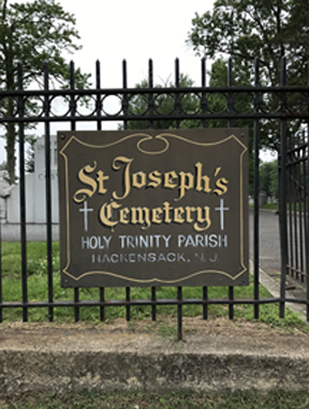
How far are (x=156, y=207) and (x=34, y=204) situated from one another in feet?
22.9

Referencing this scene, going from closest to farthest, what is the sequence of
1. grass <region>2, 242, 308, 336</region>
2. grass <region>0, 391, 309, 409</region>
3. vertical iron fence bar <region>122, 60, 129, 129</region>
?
1. grass <region>0, 391, 309, 409</region>
2. vertical iron fence bar <region>122, 60, 129, 129</region>
3. grass <region>2, 242, 308, 336</region>

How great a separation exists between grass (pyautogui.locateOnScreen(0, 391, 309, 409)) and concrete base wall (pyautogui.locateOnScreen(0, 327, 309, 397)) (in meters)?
0.04

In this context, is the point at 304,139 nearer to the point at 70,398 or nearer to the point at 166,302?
the point at 166,302

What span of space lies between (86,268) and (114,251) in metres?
0.26

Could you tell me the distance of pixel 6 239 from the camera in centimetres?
866

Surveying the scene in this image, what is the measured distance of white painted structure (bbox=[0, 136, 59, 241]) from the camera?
848 centimetres

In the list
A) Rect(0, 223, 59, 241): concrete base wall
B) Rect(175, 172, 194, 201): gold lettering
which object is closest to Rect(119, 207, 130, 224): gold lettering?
Rect(175, 172, 194, 201): gold lettering

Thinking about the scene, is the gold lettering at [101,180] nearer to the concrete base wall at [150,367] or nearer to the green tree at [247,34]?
the concrete base wall at [150,367]

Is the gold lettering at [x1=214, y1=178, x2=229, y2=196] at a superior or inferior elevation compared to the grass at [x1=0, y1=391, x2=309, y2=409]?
superior

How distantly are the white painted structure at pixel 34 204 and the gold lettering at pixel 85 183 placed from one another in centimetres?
611

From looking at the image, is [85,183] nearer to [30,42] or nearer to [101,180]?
[101,180]

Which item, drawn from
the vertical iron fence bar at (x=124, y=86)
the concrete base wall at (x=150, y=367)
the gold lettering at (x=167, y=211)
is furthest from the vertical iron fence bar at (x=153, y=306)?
the vertical iron fence bar at (x=124, y=86)

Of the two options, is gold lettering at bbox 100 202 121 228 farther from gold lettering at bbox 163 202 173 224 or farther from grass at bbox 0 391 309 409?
grass at bbox 0 391 309 409

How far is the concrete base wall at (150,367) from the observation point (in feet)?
7.27
